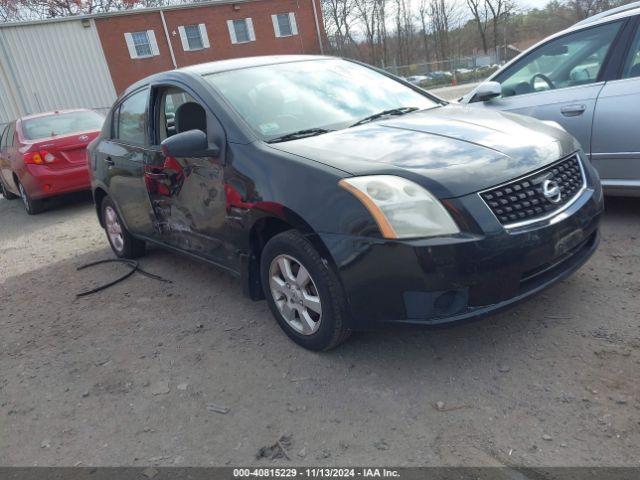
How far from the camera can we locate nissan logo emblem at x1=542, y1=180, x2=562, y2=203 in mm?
2572

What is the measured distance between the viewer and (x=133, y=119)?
14.3 feet

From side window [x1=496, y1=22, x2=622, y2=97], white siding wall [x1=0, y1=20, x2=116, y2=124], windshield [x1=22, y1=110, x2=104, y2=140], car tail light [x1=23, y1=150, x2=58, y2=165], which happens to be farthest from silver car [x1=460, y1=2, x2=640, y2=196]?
white siding wall [x1=0, y1=20, x2=116, y2=124]

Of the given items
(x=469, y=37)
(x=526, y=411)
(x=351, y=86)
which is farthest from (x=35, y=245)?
(x=469, y=37)

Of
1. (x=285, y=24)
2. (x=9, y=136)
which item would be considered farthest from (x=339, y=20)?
(x=9, y=136)

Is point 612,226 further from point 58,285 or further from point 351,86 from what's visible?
point 58,285

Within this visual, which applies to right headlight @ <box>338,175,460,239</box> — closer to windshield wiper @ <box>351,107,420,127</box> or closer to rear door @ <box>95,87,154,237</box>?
windshield wiper @ <box>351,107,420,127</box>

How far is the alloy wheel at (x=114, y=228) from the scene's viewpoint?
5114 millimetres

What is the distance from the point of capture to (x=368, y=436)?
2.26 m

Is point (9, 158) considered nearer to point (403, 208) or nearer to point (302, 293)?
point (302, 293)

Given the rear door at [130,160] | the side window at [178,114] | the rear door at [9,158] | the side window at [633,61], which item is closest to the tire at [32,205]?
the rear door at [9,158]

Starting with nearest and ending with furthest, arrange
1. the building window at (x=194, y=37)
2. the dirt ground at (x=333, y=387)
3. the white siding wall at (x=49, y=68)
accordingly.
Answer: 1. the dirt ground at (x=333, y=387)
2. the white siding wall at (x=49, y=68)
3. the building window at (x=194, y=37)

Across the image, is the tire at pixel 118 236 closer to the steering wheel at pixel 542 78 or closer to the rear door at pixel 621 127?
the steering wheel at pixel 542 78

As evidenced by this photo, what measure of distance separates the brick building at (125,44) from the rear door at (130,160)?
22587 mm

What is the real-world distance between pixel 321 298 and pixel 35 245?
16.8 feet
